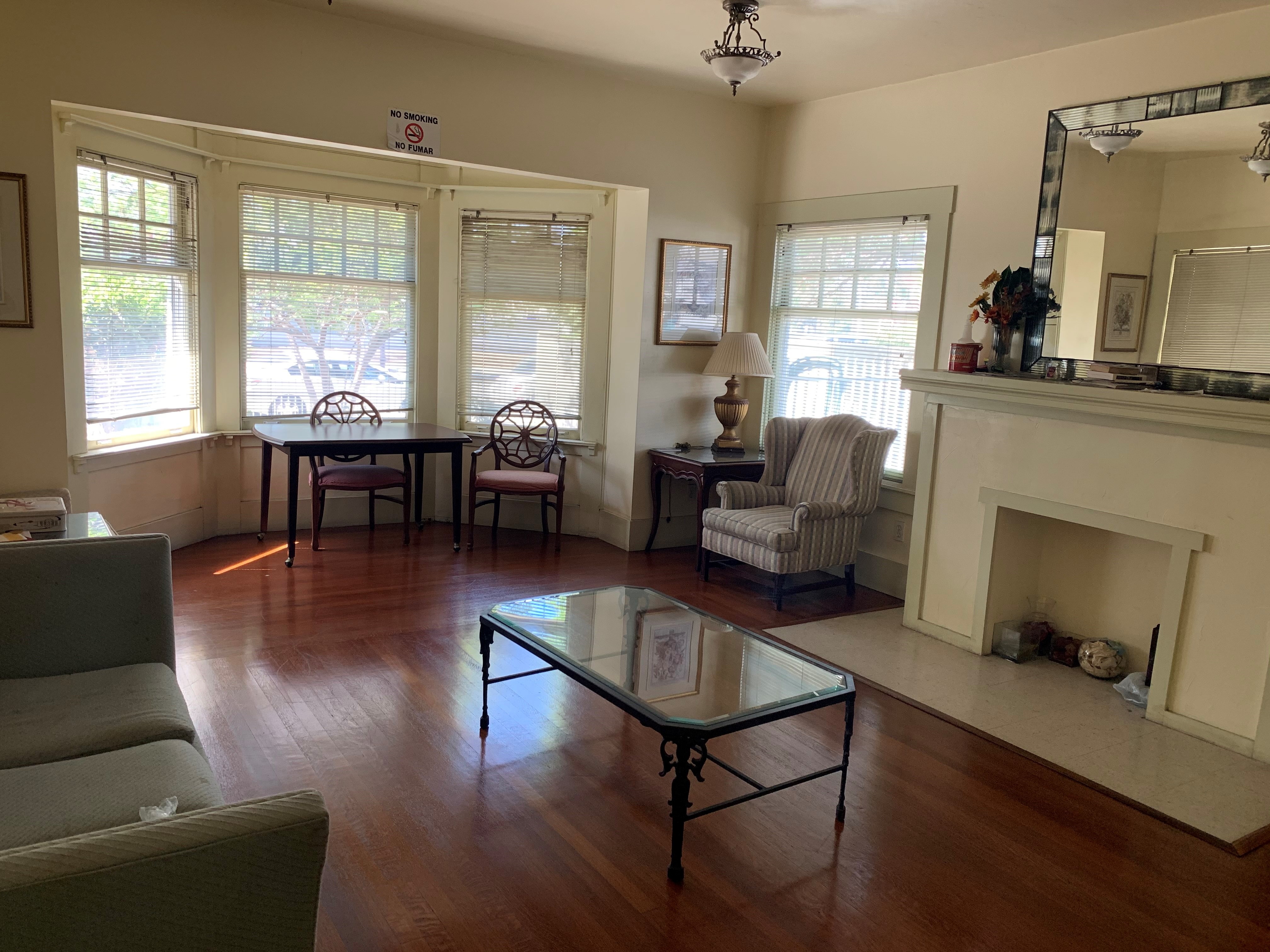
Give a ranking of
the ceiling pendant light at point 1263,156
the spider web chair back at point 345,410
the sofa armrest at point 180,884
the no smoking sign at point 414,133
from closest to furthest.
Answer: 1. the sofa armrest at point 180,884
2. the ceiling pendant light at point 1263,156
3. the no smoking sign at point 414,133
4. the spider web chair back at point 345,410

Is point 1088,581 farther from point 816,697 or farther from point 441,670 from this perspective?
point 441,670

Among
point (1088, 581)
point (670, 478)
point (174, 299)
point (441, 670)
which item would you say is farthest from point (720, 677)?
point (174, 299)

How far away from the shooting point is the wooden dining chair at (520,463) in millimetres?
5855

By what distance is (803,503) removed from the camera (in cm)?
495

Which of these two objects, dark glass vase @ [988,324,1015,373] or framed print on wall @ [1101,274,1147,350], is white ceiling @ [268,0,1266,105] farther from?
dark glass vase @ [988,324,1015,373]

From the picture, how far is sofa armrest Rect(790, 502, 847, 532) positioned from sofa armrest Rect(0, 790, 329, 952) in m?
3.68

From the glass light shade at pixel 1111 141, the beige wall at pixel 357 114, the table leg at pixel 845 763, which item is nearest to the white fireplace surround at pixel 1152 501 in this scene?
the glass light shade at pixel 1111 141

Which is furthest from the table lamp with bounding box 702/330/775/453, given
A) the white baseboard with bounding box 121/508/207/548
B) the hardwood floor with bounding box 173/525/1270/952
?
the white baseboard with bounding box 121/508/207/548

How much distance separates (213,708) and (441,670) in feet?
2.86

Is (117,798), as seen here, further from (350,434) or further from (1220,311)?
(1220,311)

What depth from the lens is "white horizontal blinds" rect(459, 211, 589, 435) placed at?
6.25 meters

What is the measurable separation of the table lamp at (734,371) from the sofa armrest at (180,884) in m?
4.51

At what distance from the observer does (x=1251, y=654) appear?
11.2 ft

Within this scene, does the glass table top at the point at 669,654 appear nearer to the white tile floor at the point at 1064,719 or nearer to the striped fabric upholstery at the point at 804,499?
the white tile floor at the point at 1064,719
